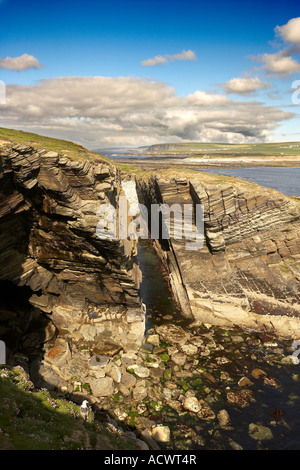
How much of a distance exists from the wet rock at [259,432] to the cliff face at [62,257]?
12384 millimetres

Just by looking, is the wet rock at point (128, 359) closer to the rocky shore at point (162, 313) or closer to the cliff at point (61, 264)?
the rocky shore at point (162, 313)

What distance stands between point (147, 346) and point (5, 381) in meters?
15.8

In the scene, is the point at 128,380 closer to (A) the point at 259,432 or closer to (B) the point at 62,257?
(A) the point at 259,432

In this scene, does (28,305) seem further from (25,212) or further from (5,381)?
(5,381)

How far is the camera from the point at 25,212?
2341cm

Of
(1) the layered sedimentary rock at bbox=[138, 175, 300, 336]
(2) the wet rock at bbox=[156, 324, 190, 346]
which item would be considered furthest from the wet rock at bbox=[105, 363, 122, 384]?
(1) the layered sedimentary rock at bbox=[138, 175, 300, 336]

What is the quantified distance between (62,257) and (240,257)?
22.9 metres

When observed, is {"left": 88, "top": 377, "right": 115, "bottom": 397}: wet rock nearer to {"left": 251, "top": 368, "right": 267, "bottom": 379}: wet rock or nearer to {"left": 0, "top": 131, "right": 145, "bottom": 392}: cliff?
{"left": 0, "top": 131, "right": 145, "bottom": 392}: cliff

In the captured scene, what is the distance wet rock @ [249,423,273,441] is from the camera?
1798cm

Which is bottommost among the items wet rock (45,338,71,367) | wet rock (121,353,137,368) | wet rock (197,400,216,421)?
wet rock (197,400,216,421)

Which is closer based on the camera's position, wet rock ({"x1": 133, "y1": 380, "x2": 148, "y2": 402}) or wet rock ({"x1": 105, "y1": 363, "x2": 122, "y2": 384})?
wet rock ({"x1": 133, "y1": 380, "x2": 148, "y2": 402})

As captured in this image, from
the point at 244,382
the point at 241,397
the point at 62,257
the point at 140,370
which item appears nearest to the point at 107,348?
the point at 140,370

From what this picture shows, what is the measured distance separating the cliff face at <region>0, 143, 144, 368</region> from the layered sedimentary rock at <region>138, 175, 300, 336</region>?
970cm
